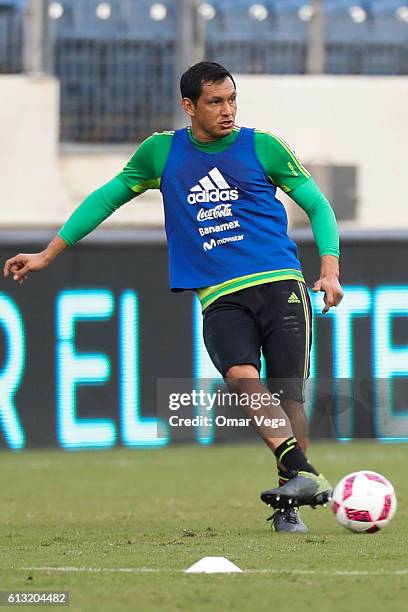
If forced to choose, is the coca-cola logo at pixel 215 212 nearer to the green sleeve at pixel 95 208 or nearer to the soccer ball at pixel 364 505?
the green sleeve at pixel 95 208

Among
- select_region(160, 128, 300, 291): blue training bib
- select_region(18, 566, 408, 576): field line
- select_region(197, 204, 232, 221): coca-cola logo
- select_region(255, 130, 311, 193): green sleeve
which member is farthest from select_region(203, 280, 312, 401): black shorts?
select_region(18, 566, 408, 576): field line

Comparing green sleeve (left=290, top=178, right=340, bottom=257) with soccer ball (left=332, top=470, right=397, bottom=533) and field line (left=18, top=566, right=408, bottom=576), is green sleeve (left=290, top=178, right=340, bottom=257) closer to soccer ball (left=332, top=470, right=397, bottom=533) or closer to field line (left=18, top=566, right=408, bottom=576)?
soccer ball (left=332, top=470, right=397, bottom=533)

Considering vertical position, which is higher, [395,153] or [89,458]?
[395,153]

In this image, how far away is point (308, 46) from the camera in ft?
56.1

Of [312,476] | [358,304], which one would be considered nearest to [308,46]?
[358,304]

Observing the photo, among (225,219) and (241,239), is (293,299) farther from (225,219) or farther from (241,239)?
(225,219)

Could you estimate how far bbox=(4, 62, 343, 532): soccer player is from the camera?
6.98 metres

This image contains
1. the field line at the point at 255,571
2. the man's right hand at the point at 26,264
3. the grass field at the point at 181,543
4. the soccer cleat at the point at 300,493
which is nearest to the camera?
the grass field at the point at 181,543

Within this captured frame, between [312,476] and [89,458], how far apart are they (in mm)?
7085

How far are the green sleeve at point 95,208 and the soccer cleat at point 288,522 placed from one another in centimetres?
162

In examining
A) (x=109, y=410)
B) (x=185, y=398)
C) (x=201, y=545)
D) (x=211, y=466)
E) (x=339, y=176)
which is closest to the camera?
(x=201, y=545)

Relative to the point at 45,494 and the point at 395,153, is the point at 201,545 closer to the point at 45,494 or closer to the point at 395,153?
the point at 45,494

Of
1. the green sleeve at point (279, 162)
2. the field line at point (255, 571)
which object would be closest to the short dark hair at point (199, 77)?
the green sleeve at point (279, 162)

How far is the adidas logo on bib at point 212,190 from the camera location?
6984mm
